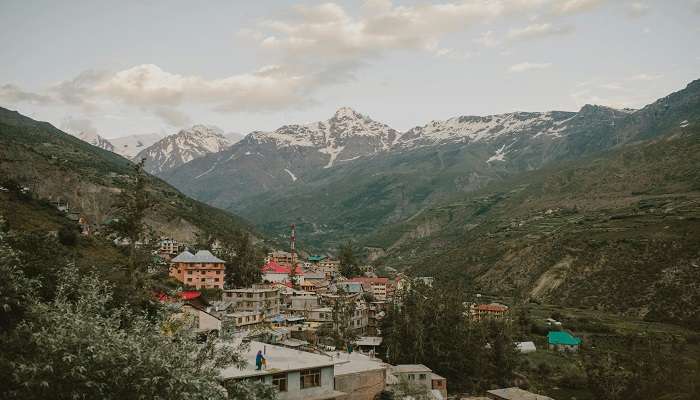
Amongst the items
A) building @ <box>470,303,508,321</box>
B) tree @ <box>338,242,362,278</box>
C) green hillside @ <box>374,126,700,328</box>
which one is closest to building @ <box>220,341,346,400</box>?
building @ <box>470,303,508,321</box>

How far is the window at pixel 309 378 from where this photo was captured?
2625 centimetres

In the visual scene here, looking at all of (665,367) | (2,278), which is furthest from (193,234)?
(2,278)

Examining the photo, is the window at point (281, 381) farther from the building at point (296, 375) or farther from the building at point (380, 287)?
the building at point (380, 287)

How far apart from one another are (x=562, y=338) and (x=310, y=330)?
37918 mm

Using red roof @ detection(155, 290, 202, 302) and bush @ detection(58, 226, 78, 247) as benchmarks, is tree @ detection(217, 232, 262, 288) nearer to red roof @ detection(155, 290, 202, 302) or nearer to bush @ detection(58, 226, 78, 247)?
red roof @ detection(155, 290, 202, 302)

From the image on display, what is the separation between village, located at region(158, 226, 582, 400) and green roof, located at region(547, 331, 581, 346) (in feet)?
0.47

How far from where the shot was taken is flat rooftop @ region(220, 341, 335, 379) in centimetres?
2362

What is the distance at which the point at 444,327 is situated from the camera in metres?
61.2

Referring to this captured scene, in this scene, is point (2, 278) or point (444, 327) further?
point (444, 327)

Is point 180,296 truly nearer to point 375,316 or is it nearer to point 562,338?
point 375,316

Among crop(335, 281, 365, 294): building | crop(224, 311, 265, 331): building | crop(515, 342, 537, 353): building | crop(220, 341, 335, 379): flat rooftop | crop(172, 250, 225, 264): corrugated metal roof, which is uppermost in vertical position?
crop(172, 250, 225, 264): corrugated metal roof

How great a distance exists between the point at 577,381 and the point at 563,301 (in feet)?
172

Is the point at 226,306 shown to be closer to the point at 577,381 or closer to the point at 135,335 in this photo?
the point at 577,381

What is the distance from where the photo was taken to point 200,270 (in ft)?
282
